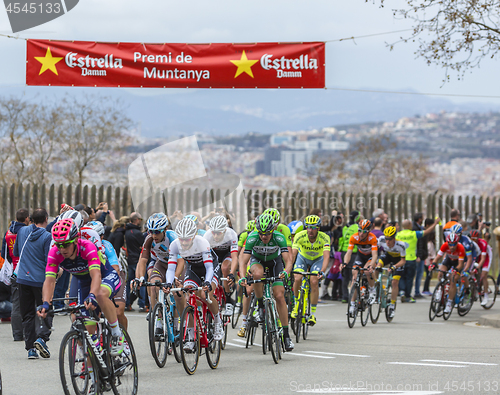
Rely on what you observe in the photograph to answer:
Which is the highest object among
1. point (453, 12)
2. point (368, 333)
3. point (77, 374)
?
point (453, 12)

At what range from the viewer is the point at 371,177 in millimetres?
43438

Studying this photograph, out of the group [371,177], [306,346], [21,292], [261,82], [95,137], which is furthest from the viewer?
[371,177]

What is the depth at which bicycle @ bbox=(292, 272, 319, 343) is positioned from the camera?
40.1ft

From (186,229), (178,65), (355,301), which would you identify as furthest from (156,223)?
(178,65)

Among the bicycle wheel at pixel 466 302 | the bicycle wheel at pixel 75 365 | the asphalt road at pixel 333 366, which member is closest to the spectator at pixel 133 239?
the asphalt road at pixel 333 366

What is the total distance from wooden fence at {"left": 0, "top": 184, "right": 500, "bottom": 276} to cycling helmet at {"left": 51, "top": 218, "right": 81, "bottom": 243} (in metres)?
10.5

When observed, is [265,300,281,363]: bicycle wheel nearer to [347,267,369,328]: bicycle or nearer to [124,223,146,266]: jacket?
[347,267,369,328]: bicycle

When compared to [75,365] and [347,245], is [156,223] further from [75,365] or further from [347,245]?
[347,245]

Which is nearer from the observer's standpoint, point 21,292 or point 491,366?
point 491,366

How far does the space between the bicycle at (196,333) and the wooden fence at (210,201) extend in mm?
8515

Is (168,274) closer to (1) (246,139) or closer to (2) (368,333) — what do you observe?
(2) (368,333)

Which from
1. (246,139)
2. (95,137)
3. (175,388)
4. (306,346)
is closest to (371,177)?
(95,137)

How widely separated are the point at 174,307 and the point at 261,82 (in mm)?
7730

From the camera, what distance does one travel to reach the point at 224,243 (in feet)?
40.7
